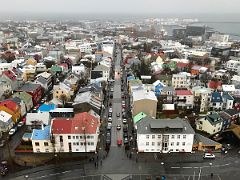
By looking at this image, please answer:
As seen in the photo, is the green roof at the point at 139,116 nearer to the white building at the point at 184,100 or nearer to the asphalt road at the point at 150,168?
the asphalt road at the point at 150,168

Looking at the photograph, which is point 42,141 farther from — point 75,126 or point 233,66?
point 233,66

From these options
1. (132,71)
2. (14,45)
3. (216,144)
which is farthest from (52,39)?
(216,144)

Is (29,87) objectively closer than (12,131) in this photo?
No

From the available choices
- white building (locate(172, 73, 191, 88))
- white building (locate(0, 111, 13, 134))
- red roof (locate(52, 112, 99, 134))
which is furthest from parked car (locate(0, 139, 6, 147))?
white building (locate(172, 73, 191, 88))

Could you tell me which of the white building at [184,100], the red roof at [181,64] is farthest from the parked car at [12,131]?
the red roof at [181,64]

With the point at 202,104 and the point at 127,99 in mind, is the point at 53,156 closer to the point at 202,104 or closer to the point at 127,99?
the point at 127,99

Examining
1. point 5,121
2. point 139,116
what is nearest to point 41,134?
point 5,121
